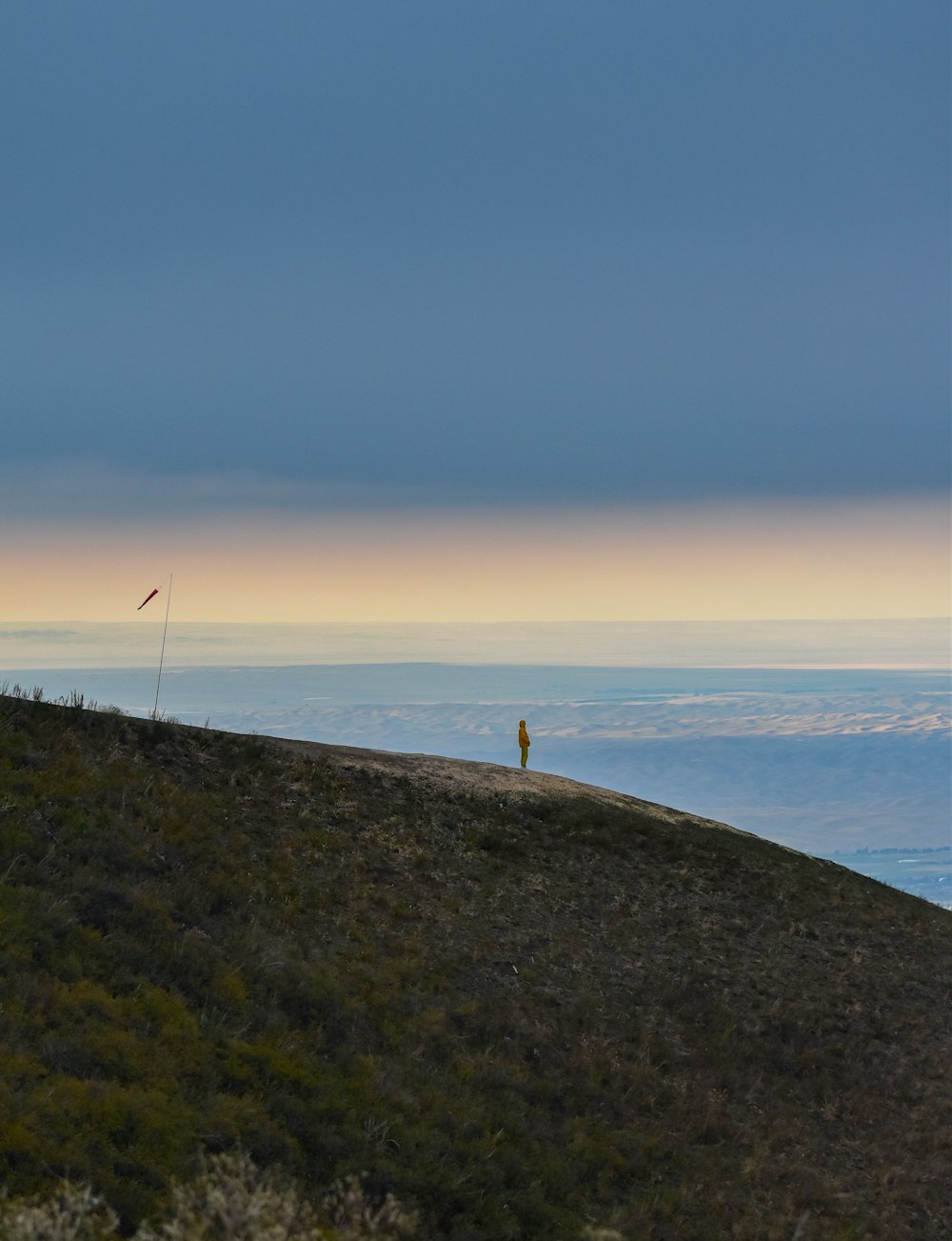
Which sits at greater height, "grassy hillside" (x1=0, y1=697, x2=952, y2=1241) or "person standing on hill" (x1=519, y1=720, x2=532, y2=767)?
"person standing on hill" (x1=519, y1=720, x2=532, y2=767)

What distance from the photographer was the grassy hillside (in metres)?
13.4

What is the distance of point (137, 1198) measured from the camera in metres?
11.1

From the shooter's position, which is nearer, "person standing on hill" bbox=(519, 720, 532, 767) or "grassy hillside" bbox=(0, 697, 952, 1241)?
"grassy hillside" bbox=(0, 697, 952, 1241)

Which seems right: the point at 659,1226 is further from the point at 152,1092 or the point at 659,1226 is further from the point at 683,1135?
the point at 152,1092

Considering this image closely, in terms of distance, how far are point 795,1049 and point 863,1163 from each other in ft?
11.4

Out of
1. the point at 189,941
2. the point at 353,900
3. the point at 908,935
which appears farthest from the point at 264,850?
the point at 908,935

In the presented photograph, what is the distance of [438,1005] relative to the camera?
18594mm

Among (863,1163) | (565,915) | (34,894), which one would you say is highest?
(34,894)

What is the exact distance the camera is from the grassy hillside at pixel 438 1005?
13.4m

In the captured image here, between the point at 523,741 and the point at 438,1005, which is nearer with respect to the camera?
the point at 438,1005

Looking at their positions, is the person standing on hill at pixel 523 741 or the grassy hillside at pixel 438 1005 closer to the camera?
the grassy hillside at pixel 438 1005

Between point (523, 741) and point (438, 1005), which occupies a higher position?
point (523, 741)

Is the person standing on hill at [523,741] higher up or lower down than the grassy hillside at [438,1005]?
higher up

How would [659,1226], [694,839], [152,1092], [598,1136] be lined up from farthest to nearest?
[694,839]
[598,1136]
[659,1226]
[152,1092]
